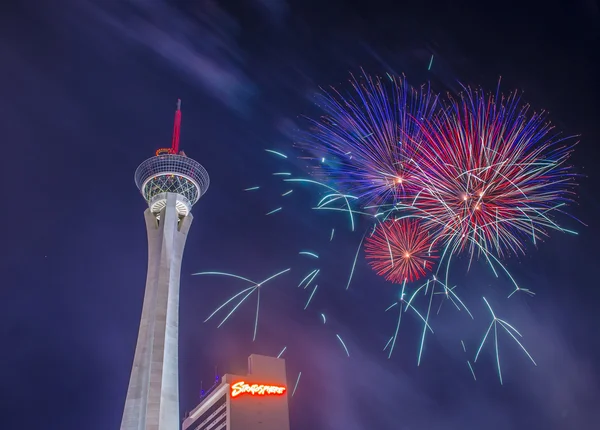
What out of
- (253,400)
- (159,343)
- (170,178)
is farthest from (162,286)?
(253,400)

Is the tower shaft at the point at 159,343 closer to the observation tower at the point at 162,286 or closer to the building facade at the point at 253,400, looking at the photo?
the observation tower at the point at 162,286

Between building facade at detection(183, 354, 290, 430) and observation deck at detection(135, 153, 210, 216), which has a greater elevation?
observation deck at detection(135, 153, 210, 216)

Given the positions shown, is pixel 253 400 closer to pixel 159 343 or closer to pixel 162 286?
pixel 162 286

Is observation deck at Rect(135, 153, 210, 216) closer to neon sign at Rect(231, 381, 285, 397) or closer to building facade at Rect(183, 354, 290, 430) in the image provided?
neon sign at Rect(231, 381, 285, 397)

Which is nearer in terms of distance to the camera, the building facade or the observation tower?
the observation tower

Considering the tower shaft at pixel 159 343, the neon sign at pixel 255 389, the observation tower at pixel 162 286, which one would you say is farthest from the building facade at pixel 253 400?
the tower shaft at pixel 159 343

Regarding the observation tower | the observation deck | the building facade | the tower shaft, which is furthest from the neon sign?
the tower shaft

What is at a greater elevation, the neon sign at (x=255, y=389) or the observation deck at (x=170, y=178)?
the observation deck at (x=170, y=178)
